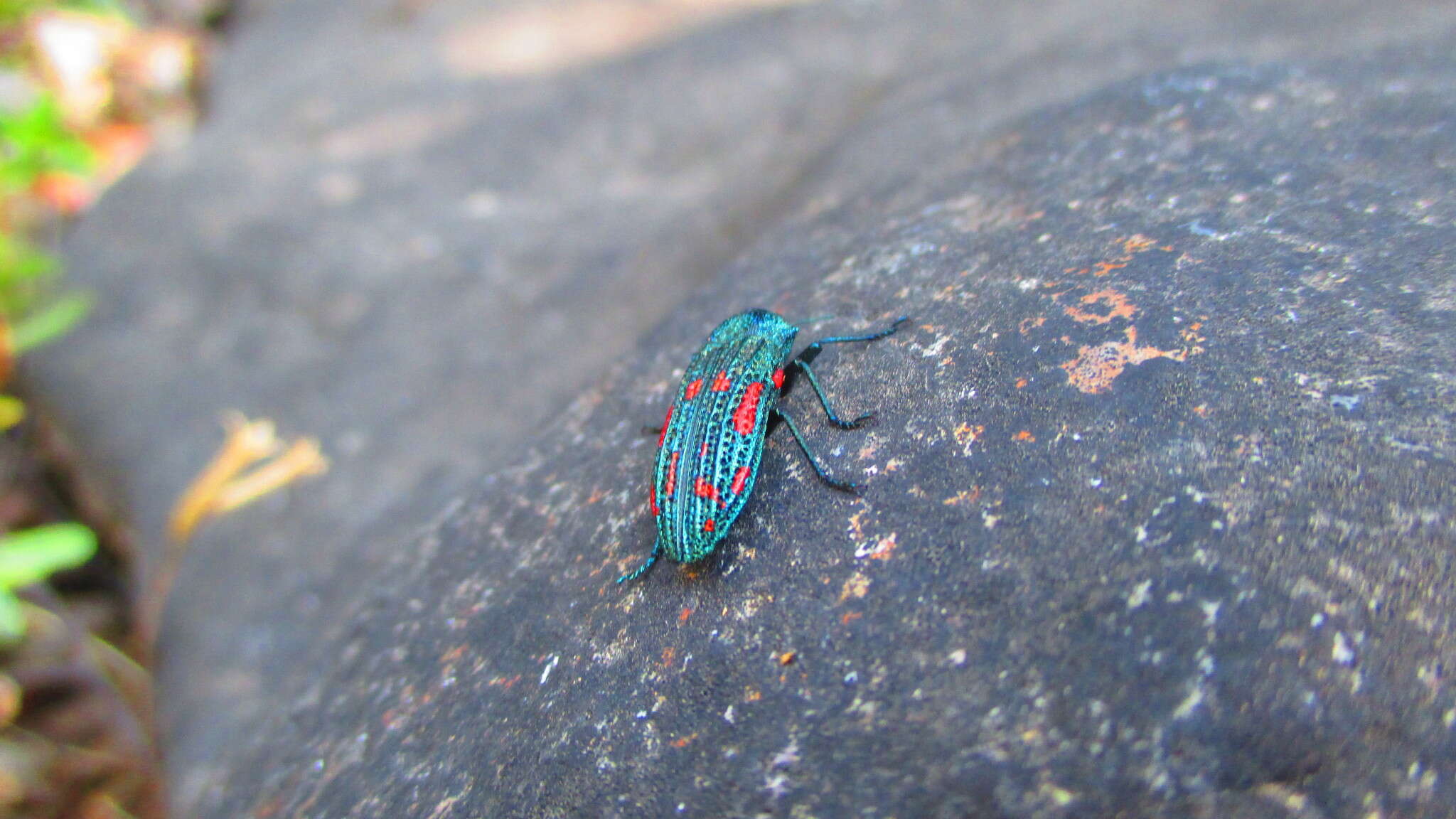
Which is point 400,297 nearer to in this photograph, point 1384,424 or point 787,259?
point 787,259

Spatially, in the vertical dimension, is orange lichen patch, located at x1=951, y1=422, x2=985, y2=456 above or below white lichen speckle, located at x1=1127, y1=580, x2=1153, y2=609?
above

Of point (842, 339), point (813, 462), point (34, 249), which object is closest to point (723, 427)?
point (813, 462)

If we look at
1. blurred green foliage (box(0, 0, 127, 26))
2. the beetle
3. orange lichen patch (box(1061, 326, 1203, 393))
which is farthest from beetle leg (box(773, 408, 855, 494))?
blurred green foliage (box(0, 0, 127, 26))

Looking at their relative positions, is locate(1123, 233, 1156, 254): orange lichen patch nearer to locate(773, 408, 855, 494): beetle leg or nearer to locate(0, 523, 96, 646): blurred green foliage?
locate(773, 408, 855, 494): beetle leg

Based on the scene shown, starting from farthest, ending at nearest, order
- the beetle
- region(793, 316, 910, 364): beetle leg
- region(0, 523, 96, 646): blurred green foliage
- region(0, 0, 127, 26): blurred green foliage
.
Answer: region(0, 0, 127, 26): blurred green foliage → region(0, 523, 96, 646): blurred green foliage → region(793, 316, 910, 364): beetle leg → the beetle

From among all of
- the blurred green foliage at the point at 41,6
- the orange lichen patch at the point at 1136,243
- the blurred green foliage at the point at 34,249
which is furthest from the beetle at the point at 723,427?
the blurred green foliage at the point at 41,6

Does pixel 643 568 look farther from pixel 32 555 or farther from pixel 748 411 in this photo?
pixel 32 555

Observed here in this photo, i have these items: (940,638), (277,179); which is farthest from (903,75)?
(940,638)
